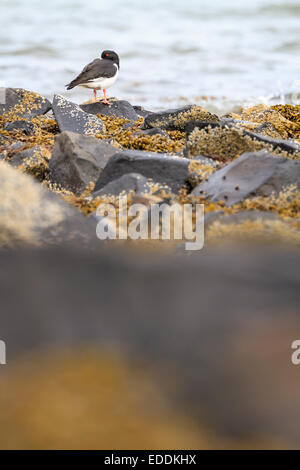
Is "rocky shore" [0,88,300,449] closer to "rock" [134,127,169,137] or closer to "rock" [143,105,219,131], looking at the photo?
"rock" [134,127,169,137]

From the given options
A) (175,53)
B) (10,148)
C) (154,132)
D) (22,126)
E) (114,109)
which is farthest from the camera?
(175,53)

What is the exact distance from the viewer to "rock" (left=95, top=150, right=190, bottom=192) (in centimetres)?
589

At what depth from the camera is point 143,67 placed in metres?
24.6

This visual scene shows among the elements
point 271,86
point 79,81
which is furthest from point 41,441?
point 271,86

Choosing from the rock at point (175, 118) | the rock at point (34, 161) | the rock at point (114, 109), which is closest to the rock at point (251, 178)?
the rock at point (34, 161)

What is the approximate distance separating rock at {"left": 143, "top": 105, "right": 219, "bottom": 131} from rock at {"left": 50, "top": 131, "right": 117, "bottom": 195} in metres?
2.15

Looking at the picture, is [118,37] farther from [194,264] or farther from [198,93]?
[194,264]

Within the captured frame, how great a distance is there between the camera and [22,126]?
344 inches

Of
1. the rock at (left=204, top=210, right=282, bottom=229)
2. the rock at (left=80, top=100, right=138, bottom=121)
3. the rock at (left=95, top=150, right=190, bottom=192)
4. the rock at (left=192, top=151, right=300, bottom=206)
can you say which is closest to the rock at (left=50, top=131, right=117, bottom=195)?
the rock at (left=95, top=150, right=190, bottom=192)

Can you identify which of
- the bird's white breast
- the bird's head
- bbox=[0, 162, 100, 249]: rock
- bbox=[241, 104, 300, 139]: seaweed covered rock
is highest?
the bird's head

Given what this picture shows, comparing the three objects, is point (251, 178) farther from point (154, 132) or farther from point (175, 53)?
point (175, 53)

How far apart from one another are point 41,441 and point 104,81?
787 cm

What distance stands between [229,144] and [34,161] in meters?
2.33

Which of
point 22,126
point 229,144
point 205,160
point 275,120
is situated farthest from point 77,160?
point 275,120
